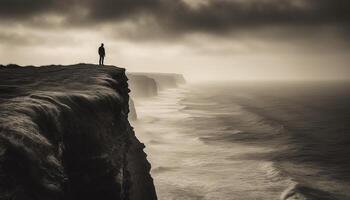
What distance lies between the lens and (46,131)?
992 cm

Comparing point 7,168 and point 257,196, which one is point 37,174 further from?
point 257,196

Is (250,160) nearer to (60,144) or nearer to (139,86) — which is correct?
(60,144)

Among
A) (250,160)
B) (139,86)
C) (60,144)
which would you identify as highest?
(60,144)

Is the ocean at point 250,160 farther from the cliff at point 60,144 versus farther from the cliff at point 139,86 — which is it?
the cliff at point 139,86

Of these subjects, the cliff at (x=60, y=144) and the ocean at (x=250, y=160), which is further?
the ocean at (x=250, y=160)

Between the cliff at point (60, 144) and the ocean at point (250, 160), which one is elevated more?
the cliff at point (60, 144)

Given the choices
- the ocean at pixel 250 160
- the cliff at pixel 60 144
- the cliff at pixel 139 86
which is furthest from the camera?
the cliff at pixel 139 86

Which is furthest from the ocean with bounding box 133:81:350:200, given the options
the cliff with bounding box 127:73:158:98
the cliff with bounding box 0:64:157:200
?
the cliff with bounding box 127:73:158:98

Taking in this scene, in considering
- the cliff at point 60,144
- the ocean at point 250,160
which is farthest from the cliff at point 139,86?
the cliff at point 60,144

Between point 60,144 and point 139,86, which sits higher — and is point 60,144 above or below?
above

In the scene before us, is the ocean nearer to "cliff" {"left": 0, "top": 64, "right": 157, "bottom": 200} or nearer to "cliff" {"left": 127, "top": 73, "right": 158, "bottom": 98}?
"cliff" {"left": 0, "top": 64, "right": 157, "bottom": 200}

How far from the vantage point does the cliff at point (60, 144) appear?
7.64 meters

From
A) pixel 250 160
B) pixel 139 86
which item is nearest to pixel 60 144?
pixel 250 160

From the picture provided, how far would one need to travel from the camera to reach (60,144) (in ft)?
34.0
